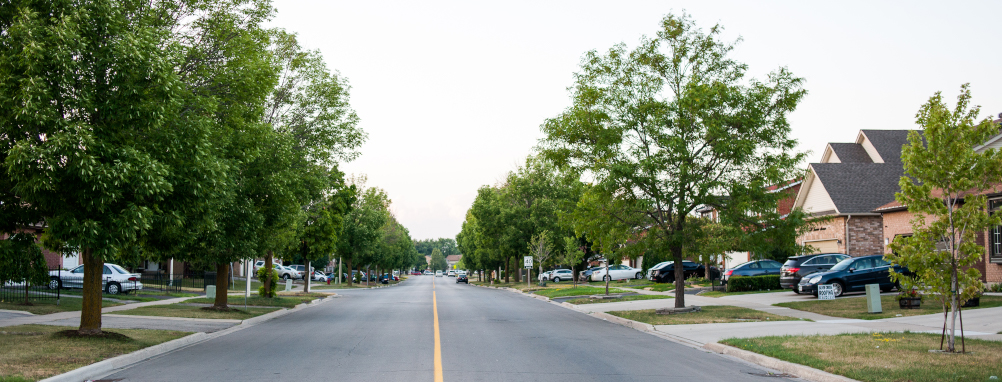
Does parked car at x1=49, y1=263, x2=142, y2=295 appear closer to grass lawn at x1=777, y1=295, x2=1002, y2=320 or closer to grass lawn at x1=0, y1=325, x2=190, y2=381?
grass lawn at x1=0, y1=325, x2=190, y2=381

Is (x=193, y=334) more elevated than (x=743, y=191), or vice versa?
(x=743, y=191)

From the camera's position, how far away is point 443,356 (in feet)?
38.0

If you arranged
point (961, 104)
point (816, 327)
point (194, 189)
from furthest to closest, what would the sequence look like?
point (816, 327) < point (194, 189) < point (961, 104)

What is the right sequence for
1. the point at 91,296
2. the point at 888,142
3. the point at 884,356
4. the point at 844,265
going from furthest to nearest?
the point at 888,142 → the point at 844,265 → the point at 91,296 → the point at 884,356

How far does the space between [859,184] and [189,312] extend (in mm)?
32648

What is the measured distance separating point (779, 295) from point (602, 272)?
24.0 m

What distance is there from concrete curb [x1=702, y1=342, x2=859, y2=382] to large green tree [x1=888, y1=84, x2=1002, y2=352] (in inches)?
96.4

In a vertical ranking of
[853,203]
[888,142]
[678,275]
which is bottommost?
[678,275]

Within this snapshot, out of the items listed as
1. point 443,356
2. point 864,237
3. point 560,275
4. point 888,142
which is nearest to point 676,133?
point 443,356

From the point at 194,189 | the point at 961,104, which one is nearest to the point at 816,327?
the point at 961,104

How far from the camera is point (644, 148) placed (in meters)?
21.0

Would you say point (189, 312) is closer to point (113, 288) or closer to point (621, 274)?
point (113, 288)

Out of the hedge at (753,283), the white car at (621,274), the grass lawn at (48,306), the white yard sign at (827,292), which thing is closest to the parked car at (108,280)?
the grass lawn at (48,306)

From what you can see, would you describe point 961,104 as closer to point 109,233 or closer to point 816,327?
point 816,327
